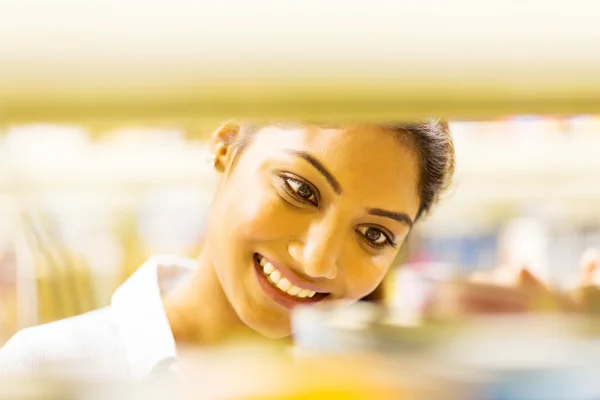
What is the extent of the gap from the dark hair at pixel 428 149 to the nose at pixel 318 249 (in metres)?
0.11

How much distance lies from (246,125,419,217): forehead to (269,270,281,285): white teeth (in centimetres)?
12

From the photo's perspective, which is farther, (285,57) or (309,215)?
(309,215)

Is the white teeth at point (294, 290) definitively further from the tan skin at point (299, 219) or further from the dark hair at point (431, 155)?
the dark hair at point (431, 155)

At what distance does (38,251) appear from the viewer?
70 cm

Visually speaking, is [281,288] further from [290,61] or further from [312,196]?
[290,61]

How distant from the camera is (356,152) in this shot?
0.69 meters

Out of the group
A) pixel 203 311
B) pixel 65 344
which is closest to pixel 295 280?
pixel 203 311

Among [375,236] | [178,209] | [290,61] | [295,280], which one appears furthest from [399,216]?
[290,61]

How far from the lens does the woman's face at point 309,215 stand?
0.70 meters

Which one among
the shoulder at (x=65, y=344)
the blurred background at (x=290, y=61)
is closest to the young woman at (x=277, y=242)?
the shoulder at (x=65, y=344)

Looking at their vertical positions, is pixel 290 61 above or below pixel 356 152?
below

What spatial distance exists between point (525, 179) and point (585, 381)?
0.22 meters

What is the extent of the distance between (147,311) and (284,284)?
17cm

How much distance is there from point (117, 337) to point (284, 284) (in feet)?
0.66
